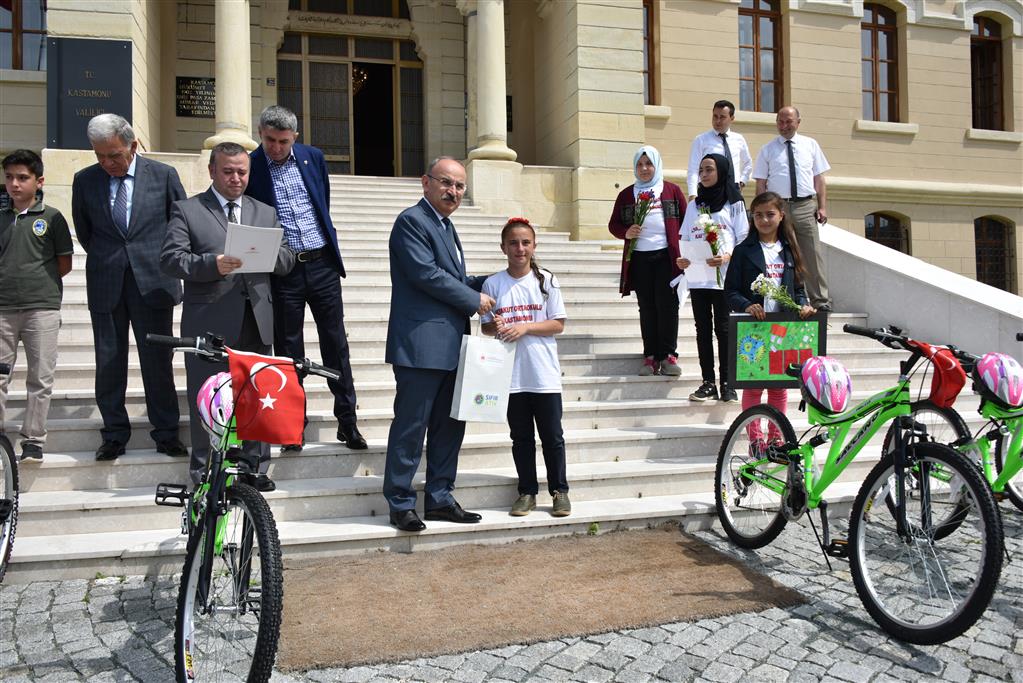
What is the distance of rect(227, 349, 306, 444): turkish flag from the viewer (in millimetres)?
3057

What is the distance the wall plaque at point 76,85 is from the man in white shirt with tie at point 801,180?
8.39 meters

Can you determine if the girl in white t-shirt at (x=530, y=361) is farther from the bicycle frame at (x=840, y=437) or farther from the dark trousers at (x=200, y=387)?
the dark trousers at (x=200, y=387)

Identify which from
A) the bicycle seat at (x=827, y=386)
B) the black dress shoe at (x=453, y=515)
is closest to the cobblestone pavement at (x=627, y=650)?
the bicycle seat at (x=827, y=386)

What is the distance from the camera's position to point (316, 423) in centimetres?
566

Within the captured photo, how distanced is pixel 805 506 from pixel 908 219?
14.9 meters

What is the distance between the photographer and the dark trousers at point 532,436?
4.91 m

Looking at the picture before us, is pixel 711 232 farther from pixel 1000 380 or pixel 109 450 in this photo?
pixel 109 450

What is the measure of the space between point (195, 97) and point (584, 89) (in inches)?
246

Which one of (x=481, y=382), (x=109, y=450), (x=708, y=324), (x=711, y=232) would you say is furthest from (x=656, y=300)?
(x=109, y=450)

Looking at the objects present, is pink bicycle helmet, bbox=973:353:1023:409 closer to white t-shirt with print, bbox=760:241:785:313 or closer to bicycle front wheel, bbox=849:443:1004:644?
bicycle front wheel, bbox=849:443:1004:644

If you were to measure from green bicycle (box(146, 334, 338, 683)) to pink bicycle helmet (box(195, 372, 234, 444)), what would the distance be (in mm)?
88

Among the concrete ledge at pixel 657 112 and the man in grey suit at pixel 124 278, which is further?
the concrete ledge at pixel 657 112

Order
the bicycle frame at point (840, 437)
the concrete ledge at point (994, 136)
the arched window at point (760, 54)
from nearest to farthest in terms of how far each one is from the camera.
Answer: the bicycle frame at point (840, 437) < the arched window at point (760, 54) < the concrete ledge at point (994, 136)

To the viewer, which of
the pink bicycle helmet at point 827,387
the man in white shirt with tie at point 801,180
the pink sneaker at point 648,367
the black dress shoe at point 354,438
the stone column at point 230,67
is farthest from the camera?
the stone column at point 230,67
